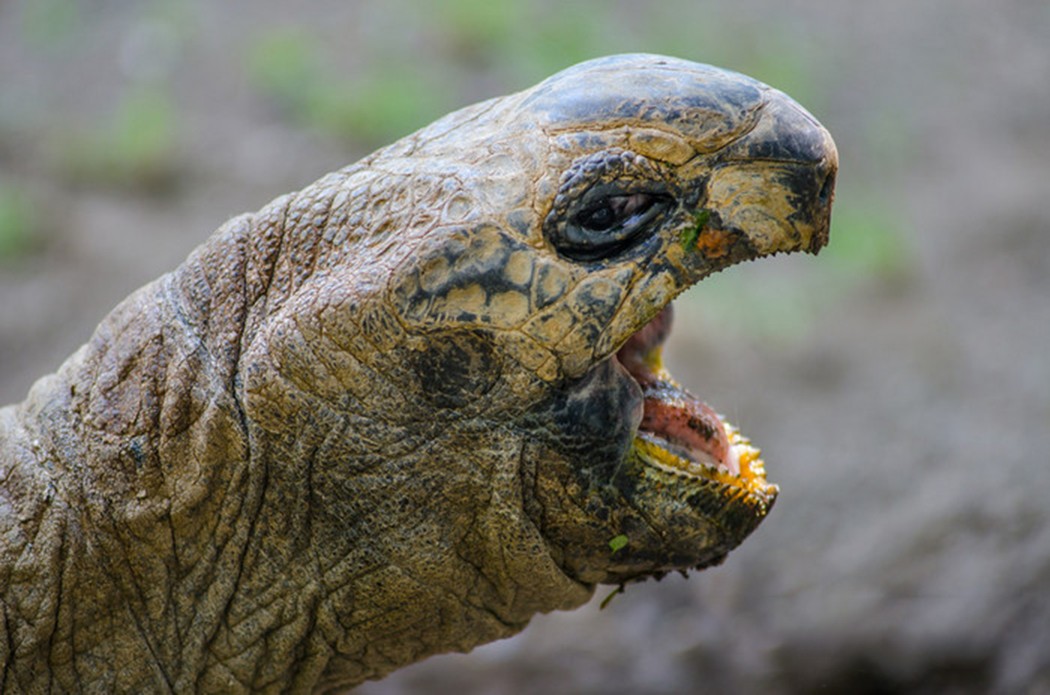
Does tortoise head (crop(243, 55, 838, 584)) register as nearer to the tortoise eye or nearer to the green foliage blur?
Result: the tortoise eye

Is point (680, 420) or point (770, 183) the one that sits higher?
point (770, 183)

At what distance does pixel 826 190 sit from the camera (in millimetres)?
3057

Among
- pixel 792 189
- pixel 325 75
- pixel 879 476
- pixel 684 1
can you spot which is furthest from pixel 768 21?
pixel 792 189

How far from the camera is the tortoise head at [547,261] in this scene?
289 centimetres

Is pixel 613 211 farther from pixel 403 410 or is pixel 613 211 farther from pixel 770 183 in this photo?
pixel 403 410

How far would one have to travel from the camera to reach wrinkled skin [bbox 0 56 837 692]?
2.92 meters

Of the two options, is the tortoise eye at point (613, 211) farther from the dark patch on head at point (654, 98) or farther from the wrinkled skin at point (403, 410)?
the dark patch on head at point (654, 98)

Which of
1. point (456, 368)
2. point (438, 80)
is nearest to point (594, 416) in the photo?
point (456, 368)

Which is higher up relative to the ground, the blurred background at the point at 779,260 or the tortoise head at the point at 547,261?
the blurred background at the point at 779,260

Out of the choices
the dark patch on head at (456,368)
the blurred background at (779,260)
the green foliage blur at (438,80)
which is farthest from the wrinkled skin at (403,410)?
the green foliage blur at (438,80)

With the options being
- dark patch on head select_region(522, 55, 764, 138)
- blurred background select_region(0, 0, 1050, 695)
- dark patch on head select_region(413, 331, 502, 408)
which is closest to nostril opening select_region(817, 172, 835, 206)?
dark patch on head select_region(522, 55, 764, 138)

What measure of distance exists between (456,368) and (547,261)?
301mm

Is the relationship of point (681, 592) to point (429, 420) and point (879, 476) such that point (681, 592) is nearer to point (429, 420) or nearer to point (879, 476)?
point (879, 476)

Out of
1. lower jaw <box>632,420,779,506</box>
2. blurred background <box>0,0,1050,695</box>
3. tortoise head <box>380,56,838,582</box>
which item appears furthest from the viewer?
blurred background <box>0,0,1050,695</box>
